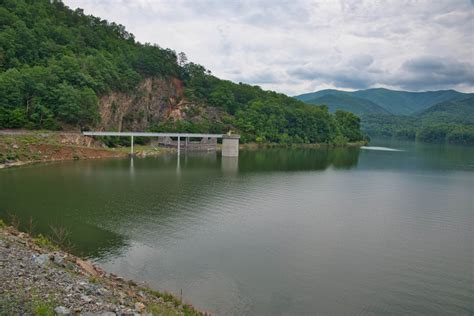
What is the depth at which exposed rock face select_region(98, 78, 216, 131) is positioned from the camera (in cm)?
8412

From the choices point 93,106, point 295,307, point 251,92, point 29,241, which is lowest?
point 295,307

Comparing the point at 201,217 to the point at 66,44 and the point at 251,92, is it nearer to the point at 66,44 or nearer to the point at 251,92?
the point at 66,44

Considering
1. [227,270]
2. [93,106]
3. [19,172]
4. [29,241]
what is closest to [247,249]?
[227,270]

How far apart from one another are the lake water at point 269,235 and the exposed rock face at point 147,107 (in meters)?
36.2

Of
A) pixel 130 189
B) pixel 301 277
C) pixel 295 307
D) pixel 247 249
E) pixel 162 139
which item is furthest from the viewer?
pixel 162 139

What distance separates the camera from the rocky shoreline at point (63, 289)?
498 inches

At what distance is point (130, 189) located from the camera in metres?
39.4

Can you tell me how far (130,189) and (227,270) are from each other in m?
22.2

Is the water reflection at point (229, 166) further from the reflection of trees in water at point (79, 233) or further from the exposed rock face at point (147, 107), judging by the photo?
the reflection of trees in water at point (79, 233)

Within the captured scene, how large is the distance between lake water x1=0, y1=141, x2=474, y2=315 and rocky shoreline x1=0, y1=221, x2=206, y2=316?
1642mm

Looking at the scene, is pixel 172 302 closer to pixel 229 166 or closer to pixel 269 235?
pixel 269 235

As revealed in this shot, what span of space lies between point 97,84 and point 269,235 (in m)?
62.0

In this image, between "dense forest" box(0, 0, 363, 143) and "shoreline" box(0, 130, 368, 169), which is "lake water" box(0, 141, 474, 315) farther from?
"dense forest" box(0, 0, 363, 143)

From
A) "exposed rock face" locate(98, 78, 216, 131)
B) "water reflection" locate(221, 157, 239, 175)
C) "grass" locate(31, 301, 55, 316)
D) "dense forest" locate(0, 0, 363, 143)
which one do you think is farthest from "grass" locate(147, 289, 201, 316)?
"exposed rock face" locate(98, 78, 216, 131)
